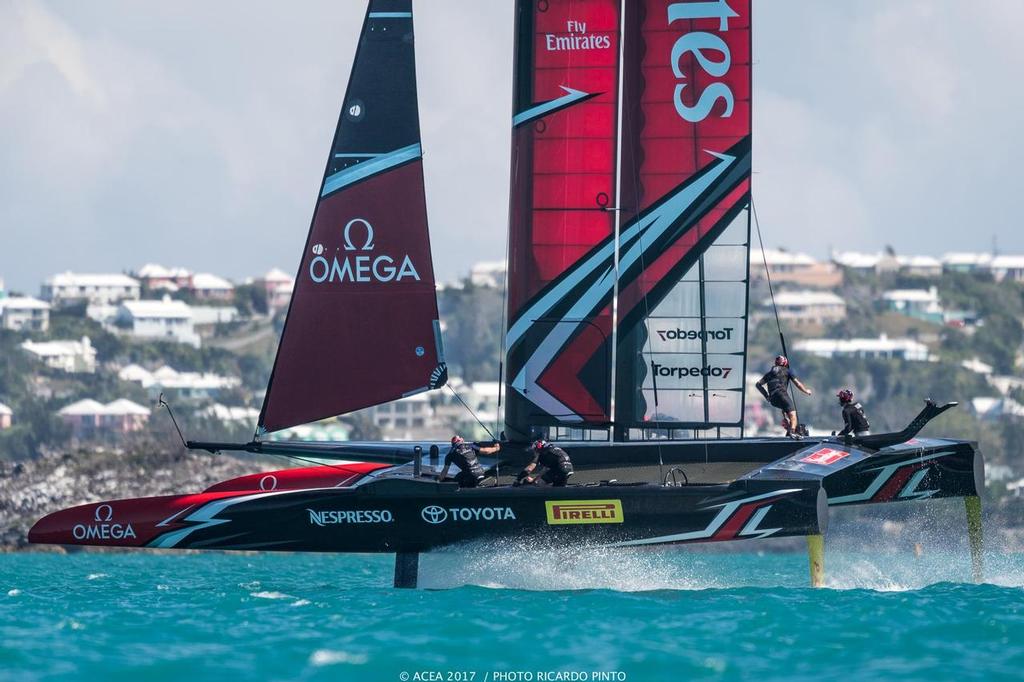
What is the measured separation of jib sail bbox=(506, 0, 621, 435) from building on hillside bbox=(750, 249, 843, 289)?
8126 cm

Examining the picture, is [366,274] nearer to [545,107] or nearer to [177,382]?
[545,107]

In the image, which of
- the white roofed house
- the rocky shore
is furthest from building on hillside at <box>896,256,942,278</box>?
the rocky shore

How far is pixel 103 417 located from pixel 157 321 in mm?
19887

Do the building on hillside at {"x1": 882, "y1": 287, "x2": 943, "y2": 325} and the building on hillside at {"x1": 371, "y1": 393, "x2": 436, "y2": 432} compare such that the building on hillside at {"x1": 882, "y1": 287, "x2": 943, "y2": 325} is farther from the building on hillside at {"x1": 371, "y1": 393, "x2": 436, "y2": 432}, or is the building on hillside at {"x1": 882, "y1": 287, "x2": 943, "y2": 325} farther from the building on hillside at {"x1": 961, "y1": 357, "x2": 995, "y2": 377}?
the building on hillside at {"x1": 371, "y1": 393, "x2": 436, "y2": 432}

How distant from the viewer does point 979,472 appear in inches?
723

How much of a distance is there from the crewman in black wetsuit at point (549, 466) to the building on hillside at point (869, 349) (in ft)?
215

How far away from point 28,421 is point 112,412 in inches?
154

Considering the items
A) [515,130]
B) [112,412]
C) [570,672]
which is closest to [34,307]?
[112,412]

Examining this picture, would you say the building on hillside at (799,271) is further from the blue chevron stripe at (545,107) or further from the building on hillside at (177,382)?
the blue chevron stripe at (545,107)

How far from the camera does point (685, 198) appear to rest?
63.9 feet

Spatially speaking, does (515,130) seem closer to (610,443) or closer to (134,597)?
(610,443)

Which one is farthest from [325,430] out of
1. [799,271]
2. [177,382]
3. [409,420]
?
[799,271]

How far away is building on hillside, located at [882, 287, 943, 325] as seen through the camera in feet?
306

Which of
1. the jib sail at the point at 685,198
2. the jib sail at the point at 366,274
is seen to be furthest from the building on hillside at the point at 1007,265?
the jib sail at the point at 366,274
